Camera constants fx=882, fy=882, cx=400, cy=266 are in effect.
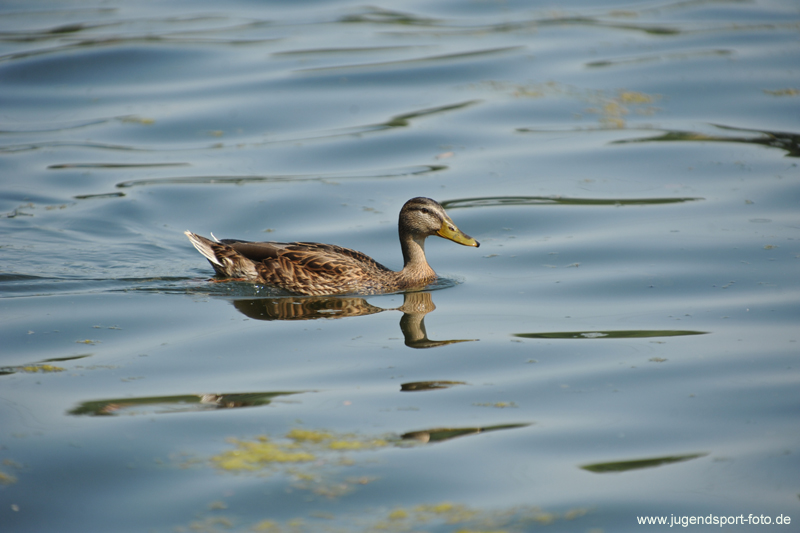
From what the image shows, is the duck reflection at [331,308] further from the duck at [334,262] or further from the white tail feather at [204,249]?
the white tail feather at [204,249]

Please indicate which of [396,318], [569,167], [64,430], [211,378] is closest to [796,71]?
[569,167]

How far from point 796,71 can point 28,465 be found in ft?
48.9

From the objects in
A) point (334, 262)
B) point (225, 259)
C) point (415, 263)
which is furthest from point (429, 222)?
point (225, 259)

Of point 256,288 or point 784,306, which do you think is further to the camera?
point 256,288

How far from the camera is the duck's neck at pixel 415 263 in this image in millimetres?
9266

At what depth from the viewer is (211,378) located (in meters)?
6.54

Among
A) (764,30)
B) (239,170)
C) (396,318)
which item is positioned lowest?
(396,318)

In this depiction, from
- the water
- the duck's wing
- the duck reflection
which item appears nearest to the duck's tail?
the duck's wing

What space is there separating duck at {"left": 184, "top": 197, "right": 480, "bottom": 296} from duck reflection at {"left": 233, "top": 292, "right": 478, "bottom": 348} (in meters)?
0.17

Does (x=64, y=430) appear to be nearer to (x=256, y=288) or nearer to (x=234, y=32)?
(x=256, y=288)

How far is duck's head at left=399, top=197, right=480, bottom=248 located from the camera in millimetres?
9023

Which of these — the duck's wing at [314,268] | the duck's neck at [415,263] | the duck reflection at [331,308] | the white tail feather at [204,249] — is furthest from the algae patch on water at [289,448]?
the white tail feather at [204,249]

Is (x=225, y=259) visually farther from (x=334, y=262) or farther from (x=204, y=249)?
(x=334, y=262)

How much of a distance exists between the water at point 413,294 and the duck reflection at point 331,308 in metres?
0.05
